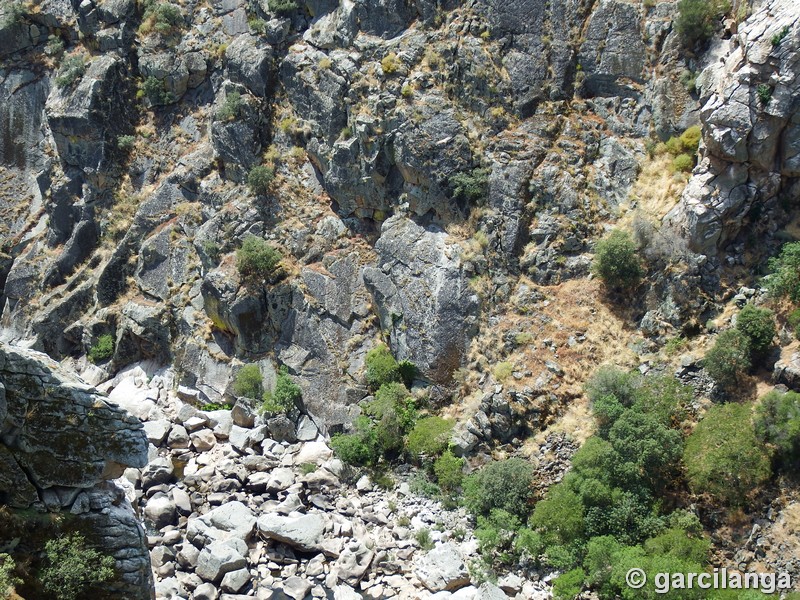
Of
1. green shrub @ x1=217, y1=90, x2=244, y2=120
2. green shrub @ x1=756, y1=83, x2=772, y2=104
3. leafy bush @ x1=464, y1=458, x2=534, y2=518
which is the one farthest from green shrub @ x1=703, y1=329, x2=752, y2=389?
green shrub @ x1=217, y1=90, x2=244, y2=120

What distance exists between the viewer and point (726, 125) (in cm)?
2542

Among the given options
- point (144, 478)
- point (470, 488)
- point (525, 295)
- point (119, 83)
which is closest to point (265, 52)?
point (119, 83)

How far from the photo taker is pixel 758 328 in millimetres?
23391

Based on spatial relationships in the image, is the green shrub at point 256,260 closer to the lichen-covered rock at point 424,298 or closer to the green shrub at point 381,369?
the lichen-covered rock at point 424,298

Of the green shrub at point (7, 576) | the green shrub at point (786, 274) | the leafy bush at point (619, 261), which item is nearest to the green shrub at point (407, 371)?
the leafy bush at point (619, 261)

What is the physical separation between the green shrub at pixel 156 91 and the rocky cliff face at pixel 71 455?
25886 mm

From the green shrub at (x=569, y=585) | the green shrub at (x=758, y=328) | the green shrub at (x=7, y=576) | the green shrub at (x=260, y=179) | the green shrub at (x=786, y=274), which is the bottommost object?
the green shrub at (x=569, y=585)

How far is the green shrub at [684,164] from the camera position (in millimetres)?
28000

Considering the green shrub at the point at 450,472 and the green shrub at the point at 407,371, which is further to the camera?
the green shrub at the point at 407,371

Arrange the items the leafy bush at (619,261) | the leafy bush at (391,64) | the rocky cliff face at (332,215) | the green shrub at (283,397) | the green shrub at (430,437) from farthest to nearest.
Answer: the leafy bush at (391,64), the green shrub at (283,397), the green shrub at (430,437), the leafy bush at (619,261), the rocky cliff face at (332,215)

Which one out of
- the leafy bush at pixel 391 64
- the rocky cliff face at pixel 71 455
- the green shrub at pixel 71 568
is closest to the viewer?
the green shrub at pixel 71 568

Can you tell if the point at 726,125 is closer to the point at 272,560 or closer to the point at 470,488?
the point at 470,488

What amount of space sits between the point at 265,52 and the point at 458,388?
21.3 meters

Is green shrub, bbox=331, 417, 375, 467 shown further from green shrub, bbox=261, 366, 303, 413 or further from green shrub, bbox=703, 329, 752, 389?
green shrub, bbox=703, 329, 752, 389
